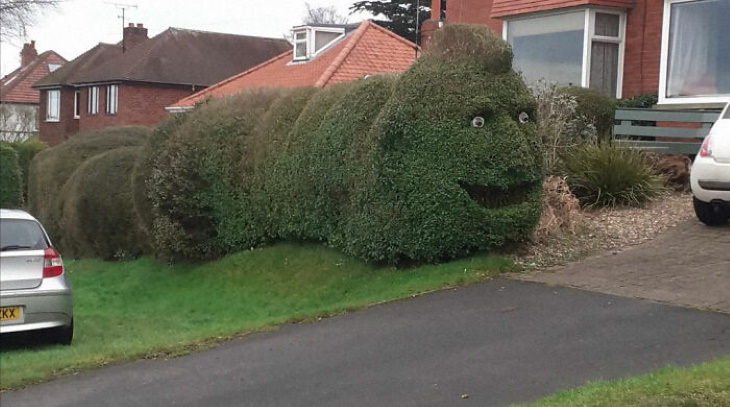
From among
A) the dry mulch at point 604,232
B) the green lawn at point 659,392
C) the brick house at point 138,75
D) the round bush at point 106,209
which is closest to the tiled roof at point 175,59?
the brick house at point 138,75

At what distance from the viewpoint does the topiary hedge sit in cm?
1991

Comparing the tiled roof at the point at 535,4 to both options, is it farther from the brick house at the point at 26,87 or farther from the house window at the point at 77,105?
the house window at the point at 77,105

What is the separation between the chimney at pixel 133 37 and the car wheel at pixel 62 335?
39.6 m

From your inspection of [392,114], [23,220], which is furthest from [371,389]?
[392,114]

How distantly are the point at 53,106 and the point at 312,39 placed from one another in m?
21.5

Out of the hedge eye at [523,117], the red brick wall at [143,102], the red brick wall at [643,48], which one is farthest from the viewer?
the red brick wall at [143,102]

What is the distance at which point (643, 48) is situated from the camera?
19.0m

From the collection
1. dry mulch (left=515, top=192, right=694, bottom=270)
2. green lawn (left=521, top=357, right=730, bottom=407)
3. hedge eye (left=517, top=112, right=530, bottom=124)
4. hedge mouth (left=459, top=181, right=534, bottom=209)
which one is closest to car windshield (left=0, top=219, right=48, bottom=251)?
hedge mouth (left=459, top=181, right=534, bottom=209)

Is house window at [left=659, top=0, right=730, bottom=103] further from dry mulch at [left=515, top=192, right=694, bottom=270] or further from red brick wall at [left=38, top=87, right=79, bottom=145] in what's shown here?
red brick wall at [left=38, top=87, right=79, bottom=145]

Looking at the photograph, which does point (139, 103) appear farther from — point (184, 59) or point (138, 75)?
point (184, 59)

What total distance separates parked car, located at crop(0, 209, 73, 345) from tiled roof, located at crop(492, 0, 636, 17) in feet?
43.8

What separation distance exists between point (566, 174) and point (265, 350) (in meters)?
6.88

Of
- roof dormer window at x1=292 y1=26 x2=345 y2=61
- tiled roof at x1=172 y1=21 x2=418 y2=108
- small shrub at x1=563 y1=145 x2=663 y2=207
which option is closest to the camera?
small shrub at x1=563 y1=145 x2=663 y2=207

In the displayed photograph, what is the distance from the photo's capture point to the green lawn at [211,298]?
868cm
